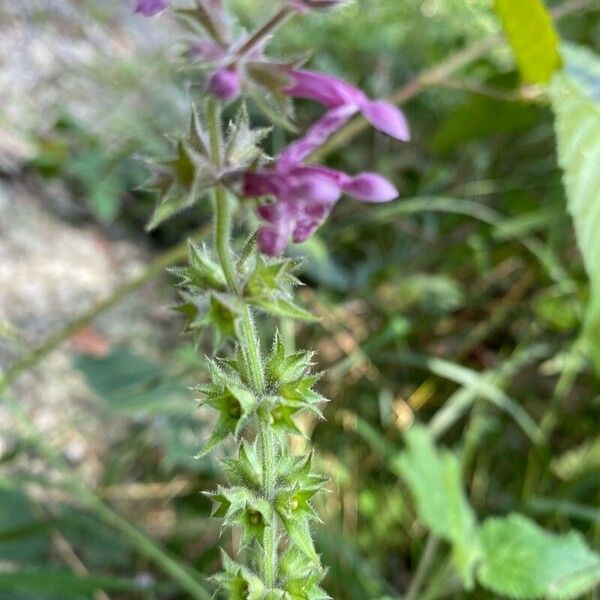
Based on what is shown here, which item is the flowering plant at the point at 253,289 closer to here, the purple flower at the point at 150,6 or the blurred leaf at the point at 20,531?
the purple flower at the point at 150,6

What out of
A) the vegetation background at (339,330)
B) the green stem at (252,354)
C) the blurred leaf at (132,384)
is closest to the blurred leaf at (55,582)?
the vegetation background at (339,330)

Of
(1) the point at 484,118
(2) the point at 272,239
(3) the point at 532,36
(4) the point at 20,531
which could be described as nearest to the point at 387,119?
(2) the point at 272,239

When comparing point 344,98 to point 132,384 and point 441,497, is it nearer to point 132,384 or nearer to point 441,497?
point 441,497

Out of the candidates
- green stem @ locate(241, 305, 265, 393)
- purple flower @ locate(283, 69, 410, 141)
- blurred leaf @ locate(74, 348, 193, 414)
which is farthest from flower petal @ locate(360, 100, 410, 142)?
blurred leaf @ locate(74, 348, 193, 414)

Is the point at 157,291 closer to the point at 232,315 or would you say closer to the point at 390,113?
the point at 390,113

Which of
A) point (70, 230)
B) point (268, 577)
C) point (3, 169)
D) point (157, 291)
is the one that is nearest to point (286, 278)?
point (268, 577)

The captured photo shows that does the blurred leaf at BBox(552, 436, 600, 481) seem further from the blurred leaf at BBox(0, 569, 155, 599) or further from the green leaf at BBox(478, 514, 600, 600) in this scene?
the blurred leaf at BBox(0, 569, 155, 599)
